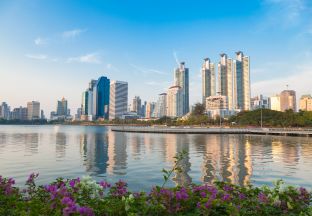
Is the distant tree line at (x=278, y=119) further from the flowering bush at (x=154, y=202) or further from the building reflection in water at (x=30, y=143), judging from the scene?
the flowering bush at (x=154, y=202)

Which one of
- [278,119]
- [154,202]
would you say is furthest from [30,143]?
[278,119]

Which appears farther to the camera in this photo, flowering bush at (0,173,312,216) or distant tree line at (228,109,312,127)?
distant tree line at (228,109,312,127)

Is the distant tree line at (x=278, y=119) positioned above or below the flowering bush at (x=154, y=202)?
above

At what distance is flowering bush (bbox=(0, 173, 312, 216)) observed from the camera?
511cm

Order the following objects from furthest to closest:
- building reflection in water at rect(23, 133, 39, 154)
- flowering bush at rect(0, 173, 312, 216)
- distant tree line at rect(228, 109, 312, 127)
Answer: distant tree line at rect(228, 109, 312, 127), building reflection in water at rect(23, 133, 39, 154), flowering bush at rect(0, 173, 312, 216)

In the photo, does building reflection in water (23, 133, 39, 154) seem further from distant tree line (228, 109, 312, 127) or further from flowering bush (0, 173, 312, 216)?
distant tree line (228, 109, 312, 127)

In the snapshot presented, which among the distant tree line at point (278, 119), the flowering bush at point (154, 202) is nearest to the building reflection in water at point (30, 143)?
the flowering bush at point (154, 202)

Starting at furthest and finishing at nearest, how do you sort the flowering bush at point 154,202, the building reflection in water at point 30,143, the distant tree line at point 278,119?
the distant tree line at point 278,119 → the building reflection in water at point 30,143 → the flowering bush at point 154,202

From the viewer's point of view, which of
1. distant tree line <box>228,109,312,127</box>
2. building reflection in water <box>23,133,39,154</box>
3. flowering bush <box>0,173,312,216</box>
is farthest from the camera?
distant tree line <box>228,109,312,127</box>

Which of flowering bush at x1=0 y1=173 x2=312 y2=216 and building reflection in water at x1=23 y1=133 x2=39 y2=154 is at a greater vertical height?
flowering bush at x1=0 y1=173 x2=312 y2=216

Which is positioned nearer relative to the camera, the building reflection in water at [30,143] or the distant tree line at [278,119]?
the building reflection in water at [30,143]

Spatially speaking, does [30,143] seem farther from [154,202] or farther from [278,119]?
[278,119]

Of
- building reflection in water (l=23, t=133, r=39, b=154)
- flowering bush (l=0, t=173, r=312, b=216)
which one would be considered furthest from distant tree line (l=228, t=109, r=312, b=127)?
flowering bush (l=0, t=173, r=312, b=216)

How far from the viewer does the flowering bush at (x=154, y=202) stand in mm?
5109
